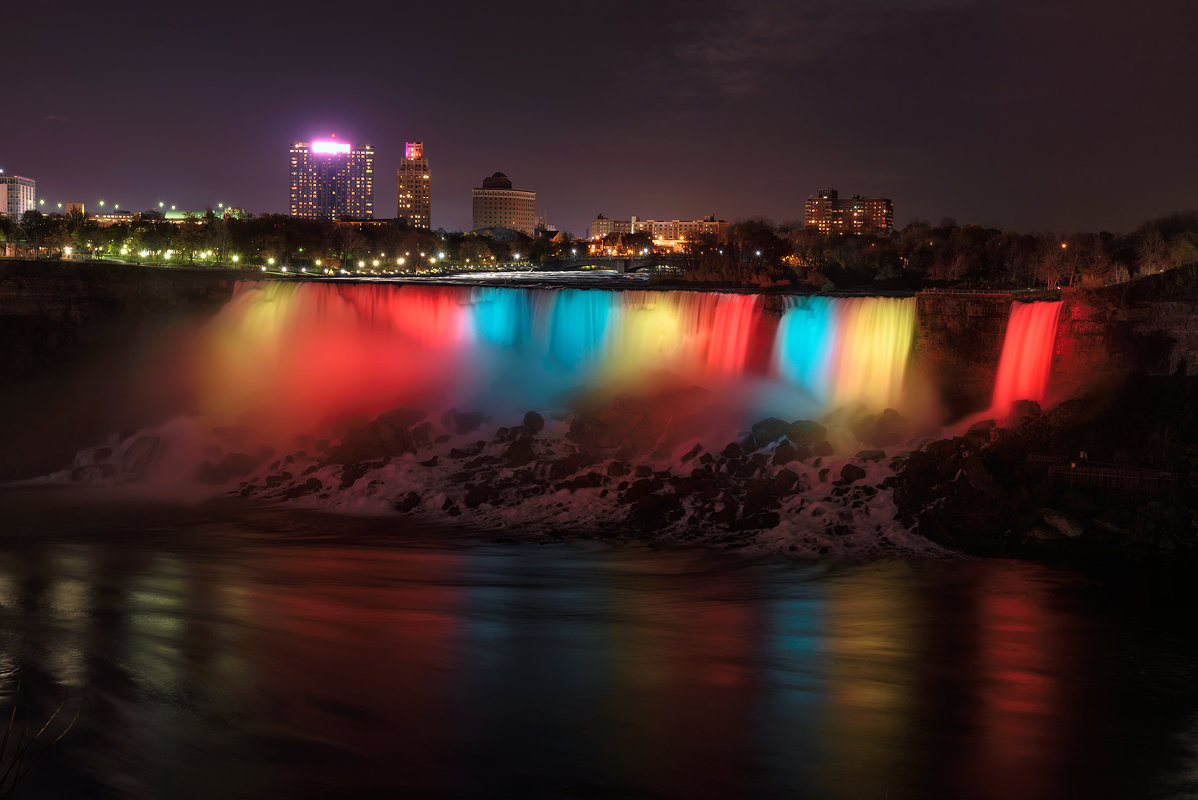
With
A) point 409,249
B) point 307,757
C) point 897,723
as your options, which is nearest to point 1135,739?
point 897,723

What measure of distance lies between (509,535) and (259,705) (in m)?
11.0

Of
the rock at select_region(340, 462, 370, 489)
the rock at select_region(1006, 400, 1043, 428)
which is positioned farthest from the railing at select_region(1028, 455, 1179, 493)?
the rock at select_region(340, 462, 370, 489)

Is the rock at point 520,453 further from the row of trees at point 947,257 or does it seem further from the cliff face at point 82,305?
the row of trees at point 947,257

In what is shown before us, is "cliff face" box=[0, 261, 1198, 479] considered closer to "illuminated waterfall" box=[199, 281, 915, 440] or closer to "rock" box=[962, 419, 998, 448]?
"illuminated waterfall" box=[199, 281, 915, 440]

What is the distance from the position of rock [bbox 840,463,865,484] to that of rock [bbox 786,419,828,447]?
2.13 meters

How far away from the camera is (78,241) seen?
70.3 m

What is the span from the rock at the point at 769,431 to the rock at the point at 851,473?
3207 millimetres

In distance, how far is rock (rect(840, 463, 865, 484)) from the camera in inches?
1024

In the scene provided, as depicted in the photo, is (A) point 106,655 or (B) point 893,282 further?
(B) point 893,282

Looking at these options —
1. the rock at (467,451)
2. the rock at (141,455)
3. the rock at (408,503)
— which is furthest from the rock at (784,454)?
the rock at (141,455)

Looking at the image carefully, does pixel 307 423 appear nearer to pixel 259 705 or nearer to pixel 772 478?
pixel 772 478

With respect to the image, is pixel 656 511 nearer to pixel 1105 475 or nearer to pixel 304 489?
pixel 304 489

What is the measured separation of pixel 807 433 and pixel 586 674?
15.5m

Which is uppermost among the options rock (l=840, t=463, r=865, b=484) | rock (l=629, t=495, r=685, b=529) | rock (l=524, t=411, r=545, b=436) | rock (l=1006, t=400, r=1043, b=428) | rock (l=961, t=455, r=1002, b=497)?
rock (l=1006, t=400, r=1043, b=428)
